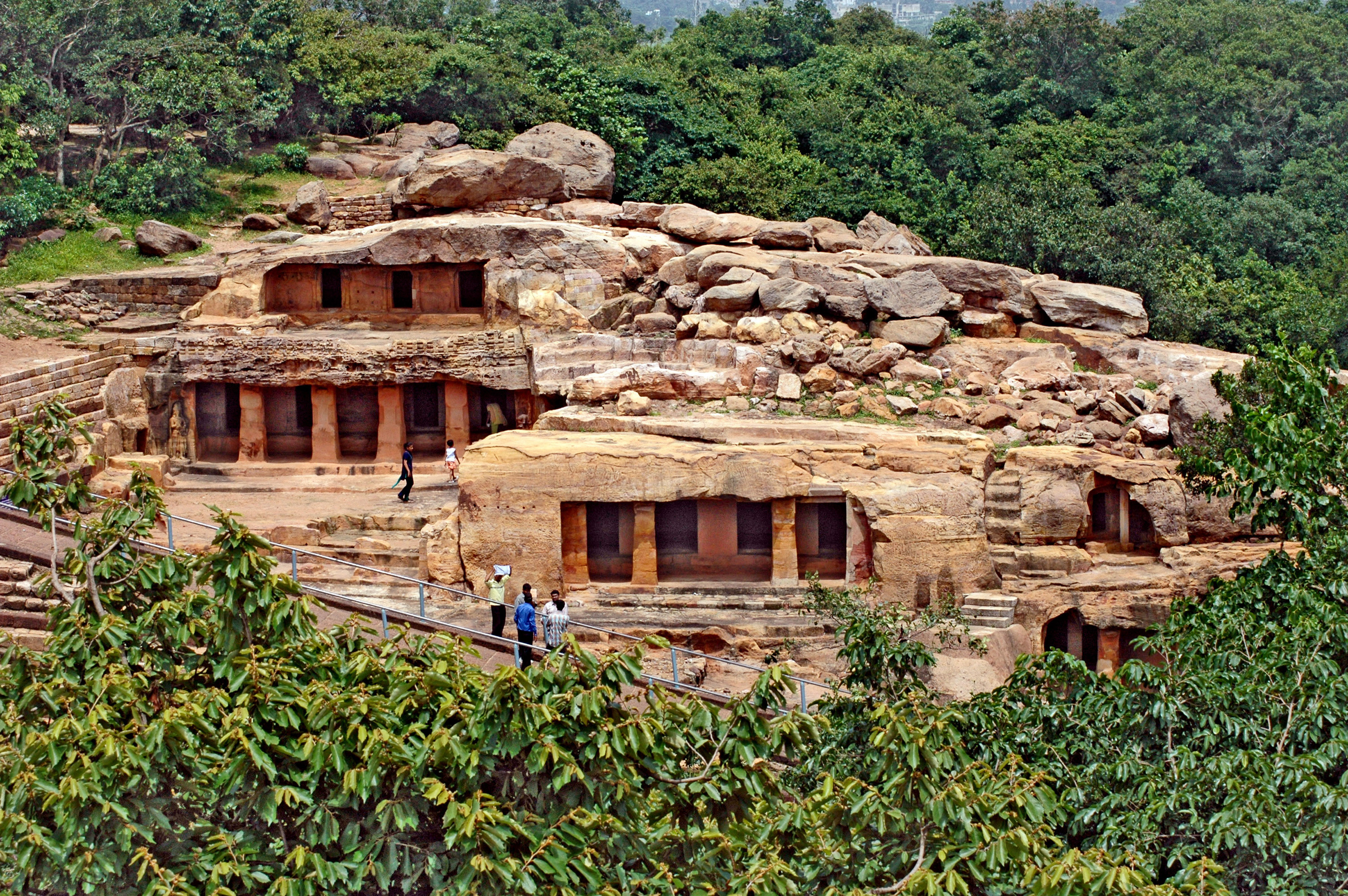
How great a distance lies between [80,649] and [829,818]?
575 centimetres

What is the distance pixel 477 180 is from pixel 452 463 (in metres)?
8.31

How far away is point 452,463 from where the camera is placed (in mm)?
24078

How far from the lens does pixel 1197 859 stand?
10.5 m

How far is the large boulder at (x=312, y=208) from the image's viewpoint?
31141mm

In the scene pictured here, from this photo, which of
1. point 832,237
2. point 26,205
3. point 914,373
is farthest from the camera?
point 832,237

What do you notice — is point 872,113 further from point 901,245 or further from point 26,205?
point 26,205

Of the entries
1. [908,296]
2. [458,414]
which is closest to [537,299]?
[458,414]

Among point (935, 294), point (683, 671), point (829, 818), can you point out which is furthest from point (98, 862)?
point (935, 294)

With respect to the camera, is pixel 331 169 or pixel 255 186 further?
pixel 331 169

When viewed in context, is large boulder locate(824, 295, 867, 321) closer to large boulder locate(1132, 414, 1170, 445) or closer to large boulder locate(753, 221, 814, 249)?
large boulder locate(753, 221, 814, 249)

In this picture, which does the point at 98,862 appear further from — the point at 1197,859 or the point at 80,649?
the point at 1197,859

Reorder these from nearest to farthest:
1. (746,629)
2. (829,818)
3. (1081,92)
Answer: (829,818), (746,629), (1081,92)

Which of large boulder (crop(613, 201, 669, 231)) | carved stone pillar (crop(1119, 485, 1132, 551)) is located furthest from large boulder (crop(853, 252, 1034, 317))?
carved stone pillar (crop(1119, 485, 1132, 551))

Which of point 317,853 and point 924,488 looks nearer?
point 317,853
